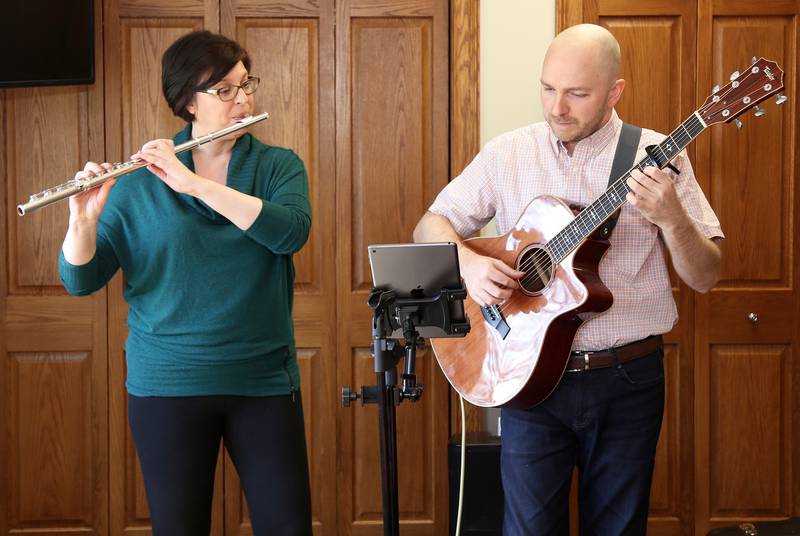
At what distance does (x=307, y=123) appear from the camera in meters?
Answer: 3.19

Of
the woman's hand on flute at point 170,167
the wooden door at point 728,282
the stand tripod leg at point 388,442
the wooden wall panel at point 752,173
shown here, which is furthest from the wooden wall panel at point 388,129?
the stand tripod leg at point 388,442

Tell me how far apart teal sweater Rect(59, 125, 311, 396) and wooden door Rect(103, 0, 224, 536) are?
1.35 metres

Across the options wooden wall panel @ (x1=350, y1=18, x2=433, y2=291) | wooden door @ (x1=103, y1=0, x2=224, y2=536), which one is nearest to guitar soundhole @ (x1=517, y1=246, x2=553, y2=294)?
wooden wall panel @ (x1=350, y1=18, x2=433, y2=291)

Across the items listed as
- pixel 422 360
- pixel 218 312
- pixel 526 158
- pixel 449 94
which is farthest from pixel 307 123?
pixel 218 312

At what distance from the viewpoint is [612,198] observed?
1896mm

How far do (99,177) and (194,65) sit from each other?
0.32 m

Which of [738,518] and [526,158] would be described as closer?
[526,158]

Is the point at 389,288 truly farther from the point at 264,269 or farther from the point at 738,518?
the point at 738,518

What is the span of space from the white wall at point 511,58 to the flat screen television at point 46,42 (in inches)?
55.1

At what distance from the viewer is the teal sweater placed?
1.82m

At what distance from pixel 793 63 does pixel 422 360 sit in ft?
5.59

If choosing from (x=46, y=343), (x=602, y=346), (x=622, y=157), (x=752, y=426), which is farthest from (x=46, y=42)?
(x=752, y=426)

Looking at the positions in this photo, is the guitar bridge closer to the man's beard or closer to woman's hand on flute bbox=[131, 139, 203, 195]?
the man's beard

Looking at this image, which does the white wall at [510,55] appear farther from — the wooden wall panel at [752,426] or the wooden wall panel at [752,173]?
the wooden wall panel at [752,426]
